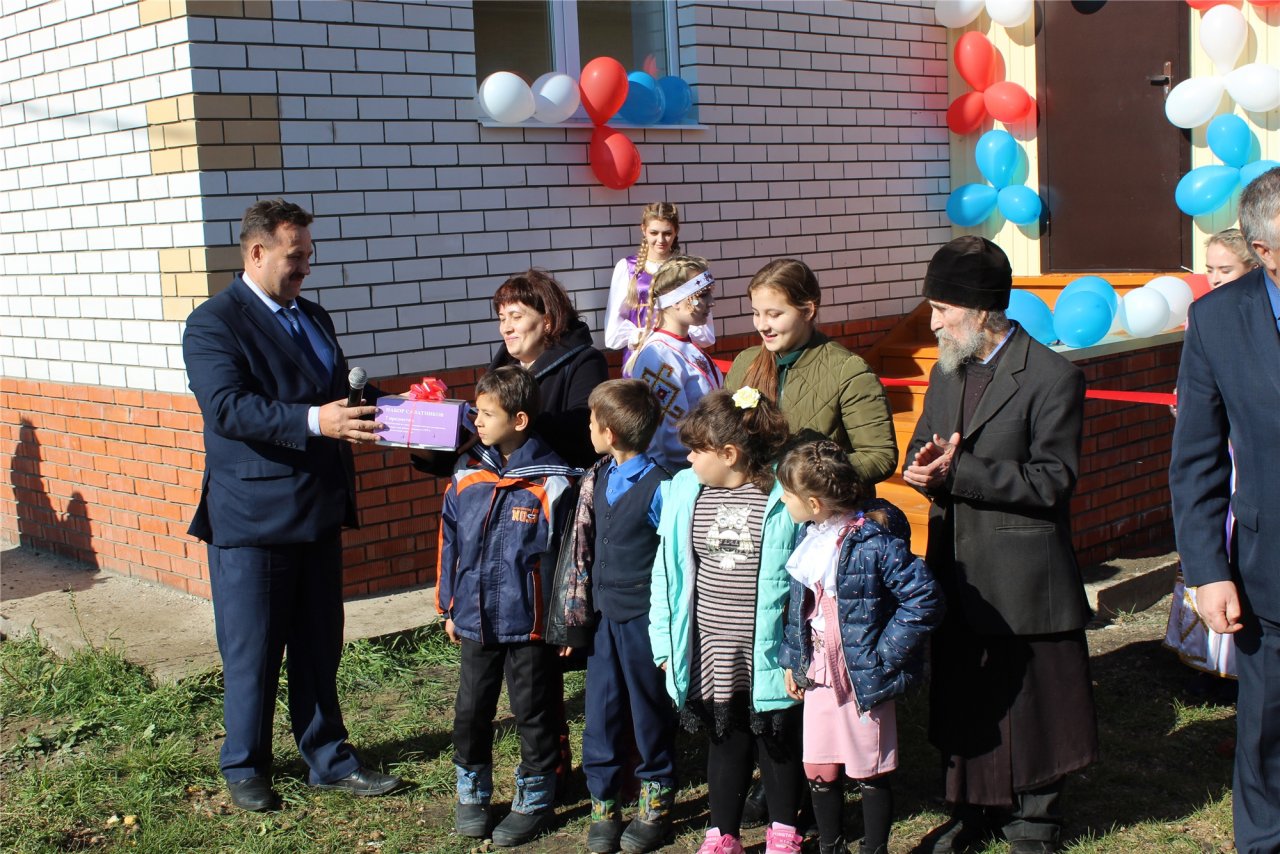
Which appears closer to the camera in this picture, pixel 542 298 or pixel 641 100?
pixel 542 298

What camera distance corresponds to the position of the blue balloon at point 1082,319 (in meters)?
7.07

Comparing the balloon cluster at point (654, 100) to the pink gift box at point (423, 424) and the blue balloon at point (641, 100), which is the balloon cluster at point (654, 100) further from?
the pink gift box at point (423, 424)

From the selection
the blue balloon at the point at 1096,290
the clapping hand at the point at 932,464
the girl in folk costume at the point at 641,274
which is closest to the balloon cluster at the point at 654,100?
the girl in folk costume at the point at 641,274

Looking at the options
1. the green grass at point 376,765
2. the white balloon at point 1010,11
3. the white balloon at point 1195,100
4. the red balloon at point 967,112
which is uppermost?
the white balloon at point 1010,11

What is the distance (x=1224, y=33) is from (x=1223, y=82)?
315 mm

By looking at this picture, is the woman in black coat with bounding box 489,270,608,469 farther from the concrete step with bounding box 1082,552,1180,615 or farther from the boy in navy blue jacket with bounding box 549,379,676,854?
the concrete step with bounding box 1082,552,1180,615

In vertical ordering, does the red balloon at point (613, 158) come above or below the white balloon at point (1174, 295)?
above

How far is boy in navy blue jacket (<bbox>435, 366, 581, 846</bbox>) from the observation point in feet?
13.4

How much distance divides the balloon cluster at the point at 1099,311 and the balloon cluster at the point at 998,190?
1142 millimetres

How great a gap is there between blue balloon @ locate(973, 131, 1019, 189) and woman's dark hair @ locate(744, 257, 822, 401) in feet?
16.0

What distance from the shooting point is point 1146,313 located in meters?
7.27

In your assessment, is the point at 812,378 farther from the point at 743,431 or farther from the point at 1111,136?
the point at 1111,136

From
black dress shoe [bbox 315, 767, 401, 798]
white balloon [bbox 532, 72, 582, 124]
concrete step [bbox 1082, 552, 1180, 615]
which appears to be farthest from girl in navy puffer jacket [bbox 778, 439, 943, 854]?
white balloon [bbox 532, 72, 582, 124]

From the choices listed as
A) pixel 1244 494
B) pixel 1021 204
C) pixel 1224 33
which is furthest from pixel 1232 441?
pixel 1021 204
